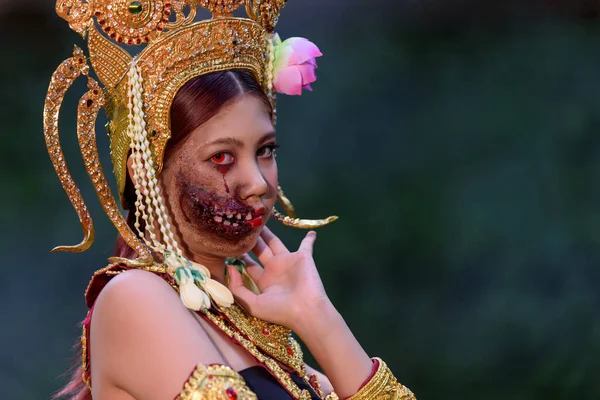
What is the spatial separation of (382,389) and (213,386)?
0.51m

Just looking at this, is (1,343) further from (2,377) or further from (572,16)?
(572,16)

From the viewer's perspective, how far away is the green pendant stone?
7.21 feet

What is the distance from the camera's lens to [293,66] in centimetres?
241

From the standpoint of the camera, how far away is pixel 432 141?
4.07m

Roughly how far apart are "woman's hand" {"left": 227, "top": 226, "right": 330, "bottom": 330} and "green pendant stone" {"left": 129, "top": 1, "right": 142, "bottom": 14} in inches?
28.6

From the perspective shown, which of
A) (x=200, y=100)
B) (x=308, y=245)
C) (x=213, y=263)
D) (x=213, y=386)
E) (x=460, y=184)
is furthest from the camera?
(x=460, y=184)

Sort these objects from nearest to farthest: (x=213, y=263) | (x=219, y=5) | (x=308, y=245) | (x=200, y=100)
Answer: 1. (x=200, y=100)
2. (x=219, y=5)
3. (x=213, y=263)
4. (x=308, y=245)

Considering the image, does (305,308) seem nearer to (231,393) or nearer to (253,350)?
(253,350)

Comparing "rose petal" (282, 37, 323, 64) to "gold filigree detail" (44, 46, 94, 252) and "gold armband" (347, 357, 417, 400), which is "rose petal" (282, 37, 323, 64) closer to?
"gold filigree detail" (44, 46, 94, 252)

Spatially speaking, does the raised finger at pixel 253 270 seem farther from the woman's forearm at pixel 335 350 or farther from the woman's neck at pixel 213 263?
the woman's forearm at pixel 335 350

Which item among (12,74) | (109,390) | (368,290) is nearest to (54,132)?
(109,390)

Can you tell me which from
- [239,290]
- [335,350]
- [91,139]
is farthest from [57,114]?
[335,350]

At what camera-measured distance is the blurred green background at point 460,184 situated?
401 centimetres

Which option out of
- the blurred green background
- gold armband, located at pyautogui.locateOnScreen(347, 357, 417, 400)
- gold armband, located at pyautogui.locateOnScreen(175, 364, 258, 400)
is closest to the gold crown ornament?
gold armband, located at pyautogui.locateOnScreen(175, 364, 258, 400)
